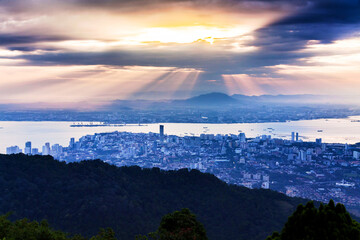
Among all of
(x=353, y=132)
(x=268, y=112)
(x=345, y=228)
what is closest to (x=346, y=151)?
(x=353, y=132)

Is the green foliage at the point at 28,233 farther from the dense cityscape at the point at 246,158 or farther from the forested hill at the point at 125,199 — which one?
the dense cityscape at the point at 246,158

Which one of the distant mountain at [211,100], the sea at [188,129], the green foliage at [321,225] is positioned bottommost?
the sea at [188,129]

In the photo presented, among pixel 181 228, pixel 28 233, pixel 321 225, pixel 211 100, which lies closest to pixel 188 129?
pixel 211 100

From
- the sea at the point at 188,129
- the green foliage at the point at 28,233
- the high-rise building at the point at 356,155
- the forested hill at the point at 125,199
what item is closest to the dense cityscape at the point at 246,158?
the high-rise building at the point at 356,155

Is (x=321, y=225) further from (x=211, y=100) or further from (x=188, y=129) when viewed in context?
(x=211, y=100)

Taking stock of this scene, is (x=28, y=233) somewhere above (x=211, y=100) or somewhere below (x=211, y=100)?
below

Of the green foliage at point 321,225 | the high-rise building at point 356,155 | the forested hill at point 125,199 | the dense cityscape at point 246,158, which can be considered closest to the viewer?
the green foliage at point 321,225
